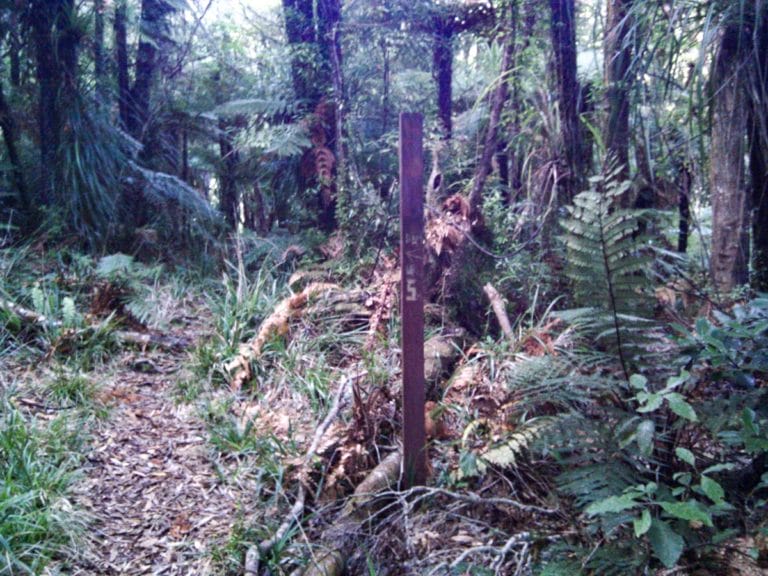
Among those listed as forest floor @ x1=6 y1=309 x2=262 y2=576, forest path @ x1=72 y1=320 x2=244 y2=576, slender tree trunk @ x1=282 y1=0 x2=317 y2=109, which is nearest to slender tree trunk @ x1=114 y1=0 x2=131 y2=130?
slender tree trunk @ x1=282 y1=0 x2=317 y2=109

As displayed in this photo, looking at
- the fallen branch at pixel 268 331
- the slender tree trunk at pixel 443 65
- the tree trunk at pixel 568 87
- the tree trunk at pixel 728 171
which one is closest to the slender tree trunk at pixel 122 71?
the slender tree trunk at pixel 443 65

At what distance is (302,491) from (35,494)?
44.0 inches

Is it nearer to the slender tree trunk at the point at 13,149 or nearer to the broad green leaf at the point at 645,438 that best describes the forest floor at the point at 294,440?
the broad green leaf at the point at 645,438

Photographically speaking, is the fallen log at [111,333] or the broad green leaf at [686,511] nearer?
the broad green leaf at [686,511]

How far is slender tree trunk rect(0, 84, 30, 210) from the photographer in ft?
19.8

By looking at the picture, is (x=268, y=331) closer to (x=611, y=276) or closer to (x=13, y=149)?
(x=611, y=276)

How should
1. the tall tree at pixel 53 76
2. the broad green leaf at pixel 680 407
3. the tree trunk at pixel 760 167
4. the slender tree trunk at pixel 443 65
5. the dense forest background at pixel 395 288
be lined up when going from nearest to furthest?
the broad green leaf at pixel 680 407
the dense forest background at pixel 395 288
the tree trunk at pixel 760 167
the tall tree at pixel 53 76
the slender tree trunk at pixel 443 65

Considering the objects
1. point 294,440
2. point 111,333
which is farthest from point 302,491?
point 111,333

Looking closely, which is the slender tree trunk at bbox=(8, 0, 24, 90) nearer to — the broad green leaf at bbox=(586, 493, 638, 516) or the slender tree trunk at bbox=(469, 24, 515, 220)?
the slender tree trunk at bbox=(469, 24, 515, 220)

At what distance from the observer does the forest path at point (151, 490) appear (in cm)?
267

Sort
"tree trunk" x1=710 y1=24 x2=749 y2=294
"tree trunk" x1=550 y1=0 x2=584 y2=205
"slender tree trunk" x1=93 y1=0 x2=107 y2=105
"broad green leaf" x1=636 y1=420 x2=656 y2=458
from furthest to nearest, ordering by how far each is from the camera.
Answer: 1. "slender tree trunk" x1=93 y1=0 x2=107 y2=105
2. "tree trunk" x1=550 y1=0 x2=584 y2=205
3. "tree trunk" x1=710 y1=24 x2=749 y2=294
4. "broad green leaf" x1=636 y1=420 x2=656 y2=458

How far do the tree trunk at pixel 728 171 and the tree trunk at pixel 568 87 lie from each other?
3.40 feet

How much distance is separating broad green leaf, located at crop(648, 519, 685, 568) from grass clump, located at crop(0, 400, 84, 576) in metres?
2.12

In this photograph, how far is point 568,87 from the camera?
493 cm
